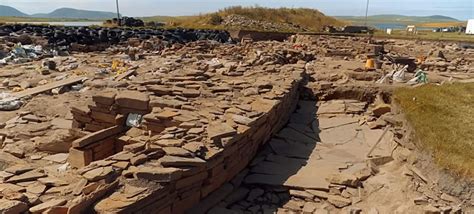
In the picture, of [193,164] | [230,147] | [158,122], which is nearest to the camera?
[193,164]

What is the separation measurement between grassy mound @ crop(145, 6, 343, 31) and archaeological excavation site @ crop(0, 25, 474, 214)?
24.1 metres

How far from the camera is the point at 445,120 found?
597 cm

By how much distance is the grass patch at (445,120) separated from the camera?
4.64m

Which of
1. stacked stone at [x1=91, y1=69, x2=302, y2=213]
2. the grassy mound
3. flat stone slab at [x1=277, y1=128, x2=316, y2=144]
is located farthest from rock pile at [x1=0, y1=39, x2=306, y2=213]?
the grassy mound

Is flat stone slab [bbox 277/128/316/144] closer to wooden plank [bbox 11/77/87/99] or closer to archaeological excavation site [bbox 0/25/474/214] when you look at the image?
archaeological excavation site [bbox 0/25/474/214]

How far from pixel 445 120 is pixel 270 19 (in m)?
31.2

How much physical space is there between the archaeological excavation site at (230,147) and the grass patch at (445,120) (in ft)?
0.10

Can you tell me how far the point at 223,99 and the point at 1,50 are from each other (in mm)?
11163

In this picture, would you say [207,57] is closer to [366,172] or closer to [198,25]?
[366,172]

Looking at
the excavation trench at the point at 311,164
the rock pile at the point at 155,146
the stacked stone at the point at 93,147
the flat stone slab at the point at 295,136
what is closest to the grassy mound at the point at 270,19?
the excavation trench at the point at 311,164

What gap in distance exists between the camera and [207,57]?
11727 mm

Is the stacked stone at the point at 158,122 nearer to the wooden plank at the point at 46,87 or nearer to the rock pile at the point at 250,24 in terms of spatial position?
the wooden plank at the point at 46,87

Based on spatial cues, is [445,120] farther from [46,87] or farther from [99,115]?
[46,87]

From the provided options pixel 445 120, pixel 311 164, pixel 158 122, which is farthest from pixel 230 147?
pixel 445 120
